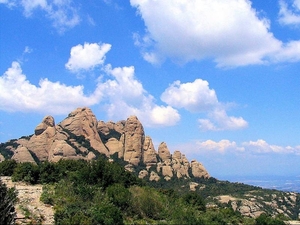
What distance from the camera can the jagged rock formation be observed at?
8338 centimetres

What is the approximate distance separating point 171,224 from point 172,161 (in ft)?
252

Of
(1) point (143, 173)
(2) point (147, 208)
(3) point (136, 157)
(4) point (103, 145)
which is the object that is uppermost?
(4) point (103, 145)

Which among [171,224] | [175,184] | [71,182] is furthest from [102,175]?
[175,184]

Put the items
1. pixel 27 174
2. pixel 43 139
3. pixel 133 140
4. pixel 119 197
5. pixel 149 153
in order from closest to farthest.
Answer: pixel 119 197, pixel 27 174, pixel 43 139, pixel 149 153, pixel 133 140

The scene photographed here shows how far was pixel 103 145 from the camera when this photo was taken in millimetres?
93500

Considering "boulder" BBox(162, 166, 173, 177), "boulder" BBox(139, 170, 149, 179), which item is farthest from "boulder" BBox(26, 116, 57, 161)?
"boulder" BBox(162, 166, 173, 177)

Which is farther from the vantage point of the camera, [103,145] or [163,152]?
[163,152]

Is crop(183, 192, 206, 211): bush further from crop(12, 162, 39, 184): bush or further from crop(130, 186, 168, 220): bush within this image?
crop(12, 162, 39, 184): bush

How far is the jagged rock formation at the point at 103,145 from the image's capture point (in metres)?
83.4

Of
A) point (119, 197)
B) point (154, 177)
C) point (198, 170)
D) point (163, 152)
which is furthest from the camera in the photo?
point (163, 152)

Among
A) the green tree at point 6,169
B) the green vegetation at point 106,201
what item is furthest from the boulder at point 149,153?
the green tree at point 6,169

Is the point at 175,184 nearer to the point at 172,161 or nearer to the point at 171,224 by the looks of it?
the point at 172,161

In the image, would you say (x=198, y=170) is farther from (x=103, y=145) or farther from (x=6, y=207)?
(x=6, y=207)

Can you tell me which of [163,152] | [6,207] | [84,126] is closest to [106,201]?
[6,207]
